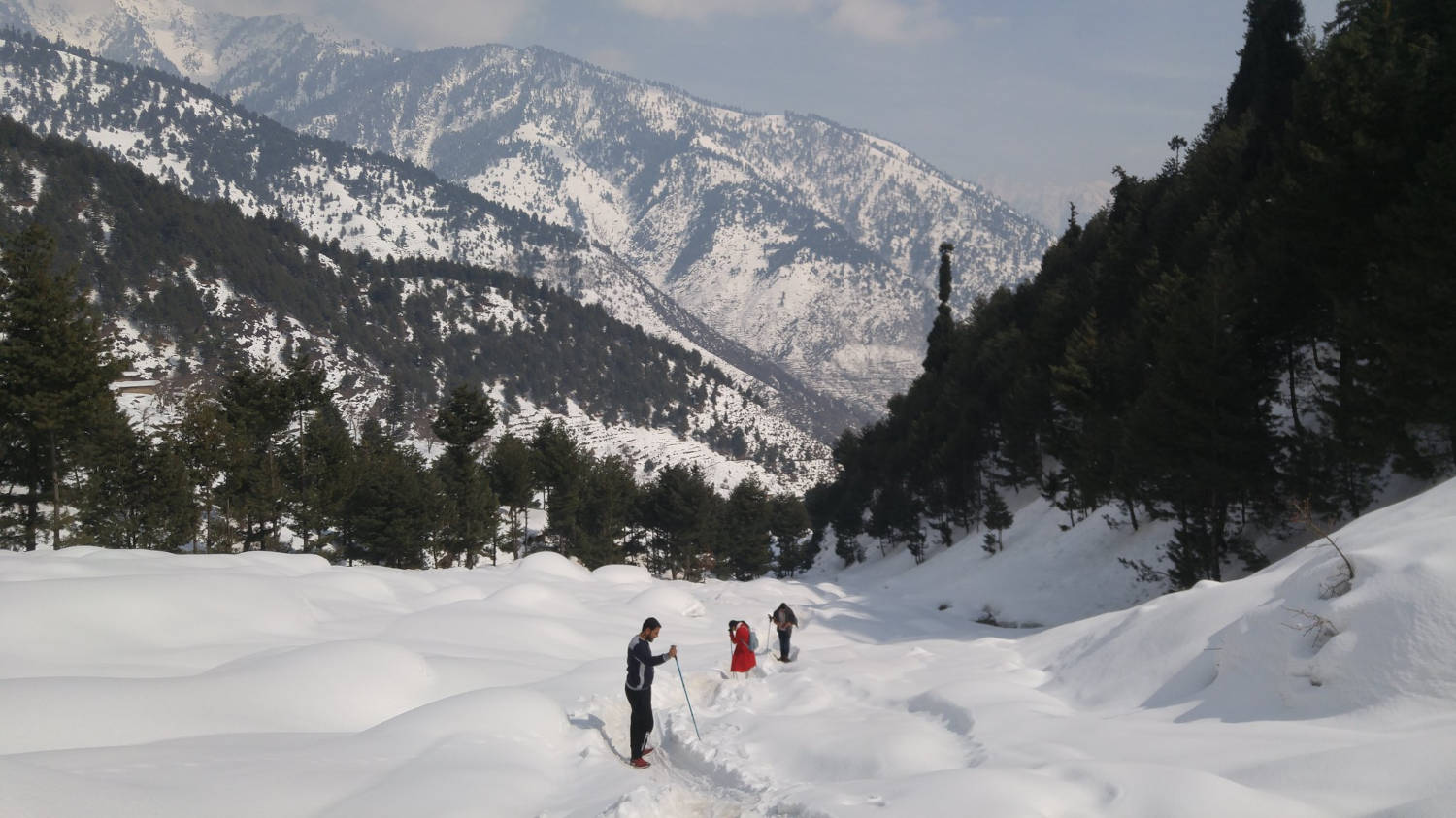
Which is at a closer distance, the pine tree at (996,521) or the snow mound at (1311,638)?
the snow mound at (1311,638)

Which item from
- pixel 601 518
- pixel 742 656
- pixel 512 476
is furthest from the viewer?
pixel 601 518

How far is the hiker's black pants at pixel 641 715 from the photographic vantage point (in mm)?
12391

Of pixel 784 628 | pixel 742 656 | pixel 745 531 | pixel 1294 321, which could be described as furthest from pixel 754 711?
pixel 745 531

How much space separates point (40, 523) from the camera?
3516 centimetres

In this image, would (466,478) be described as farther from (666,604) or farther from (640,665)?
(640,665)

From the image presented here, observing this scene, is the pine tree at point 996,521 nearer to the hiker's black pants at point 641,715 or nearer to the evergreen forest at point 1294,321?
the evergreen forest at point 1294,321

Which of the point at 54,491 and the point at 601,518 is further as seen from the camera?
the point at 601,518

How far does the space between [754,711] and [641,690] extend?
10.2 ft

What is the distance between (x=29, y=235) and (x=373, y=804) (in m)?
37.0

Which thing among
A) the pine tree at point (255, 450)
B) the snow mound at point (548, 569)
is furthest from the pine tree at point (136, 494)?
Answer: the snow mound at point (548, 569)

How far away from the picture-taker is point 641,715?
1249cm

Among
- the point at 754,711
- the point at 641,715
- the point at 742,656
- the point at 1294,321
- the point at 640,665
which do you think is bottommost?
the point at 754,711

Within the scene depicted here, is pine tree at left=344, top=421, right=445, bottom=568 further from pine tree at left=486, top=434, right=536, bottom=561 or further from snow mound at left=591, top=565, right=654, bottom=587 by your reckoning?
snow mound at left=591, top=565, right=654, bottom=587

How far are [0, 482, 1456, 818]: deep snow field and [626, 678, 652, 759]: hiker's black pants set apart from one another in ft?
1.97
